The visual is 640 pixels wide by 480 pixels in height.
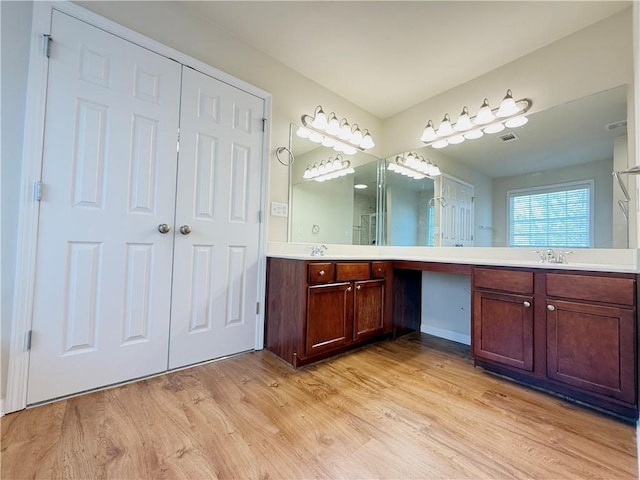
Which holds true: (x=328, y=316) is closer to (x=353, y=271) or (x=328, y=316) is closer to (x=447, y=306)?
(x=353, y=271)

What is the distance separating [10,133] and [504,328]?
9.56 ft

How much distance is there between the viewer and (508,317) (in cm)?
172

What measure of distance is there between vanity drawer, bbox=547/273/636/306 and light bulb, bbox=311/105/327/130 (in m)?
2.10

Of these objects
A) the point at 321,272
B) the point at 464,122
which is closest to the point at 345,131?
the point at 464,122

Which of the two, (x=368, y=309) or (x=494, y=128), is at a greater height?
(x=494, y=128)

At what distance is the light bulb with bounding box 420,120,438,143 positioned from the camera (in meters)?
2.69

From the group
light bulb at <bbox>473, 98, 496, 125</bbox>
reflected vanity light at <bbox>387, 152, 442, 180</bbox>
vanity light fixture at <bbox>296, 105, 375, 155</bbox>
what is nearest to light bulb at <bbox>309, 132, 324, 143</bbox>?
vanity light fixture at <bbox>296, 105, 375, 155</bbox>

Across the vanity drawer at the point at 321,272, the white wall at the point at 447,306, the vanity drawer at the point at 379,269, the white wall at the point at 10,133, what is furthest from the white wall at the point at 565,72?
the white wall at the point at 10,133

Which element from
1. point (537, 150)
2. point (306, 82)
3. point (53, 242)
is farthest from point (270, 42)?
point (537, 150)

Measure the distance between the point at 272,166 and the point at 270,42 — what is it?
948 mm

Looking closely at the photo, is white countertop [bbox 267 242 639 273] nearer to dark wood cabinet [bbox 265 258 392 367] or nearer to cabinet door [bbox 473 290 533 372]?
dark wood cabinet [bbox 265 258 392 367]

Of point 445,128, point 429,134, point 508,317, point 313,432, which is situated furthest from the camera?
point 429,134

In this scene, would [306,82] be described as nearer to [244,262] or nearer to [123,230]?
[244,262]

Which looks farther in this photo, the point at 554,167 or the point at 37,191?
the point at 554,167
